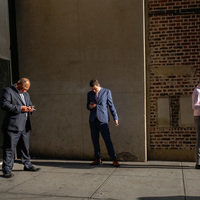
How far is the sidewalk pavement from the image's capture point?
412 cm

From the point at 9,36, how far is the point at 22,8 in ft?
2.59

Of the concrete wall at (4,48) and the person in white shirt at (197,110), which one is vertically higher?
the concrete wall at (4,48)

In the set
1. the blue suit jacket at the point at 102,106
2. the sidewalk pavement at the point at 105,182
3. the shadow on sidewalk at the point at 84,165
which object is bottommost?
the shadow on sidewalk at the point at 84,165

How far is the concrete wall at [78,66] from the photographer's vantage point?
6.31 metres

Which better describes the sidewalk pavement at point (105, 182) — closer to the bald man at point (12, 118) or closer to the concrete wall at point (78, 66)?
the bald man at point (12, 118)

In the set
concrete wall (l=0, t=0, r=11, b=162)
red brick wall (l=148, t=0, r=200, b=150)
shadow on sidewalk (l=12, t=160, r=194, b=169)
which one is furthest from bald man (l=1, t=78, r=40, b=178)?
red brick wall (l=148, t=0, r=200, b=150)

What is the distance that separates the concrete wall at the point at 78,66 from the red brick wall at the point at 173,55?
325 millimetres

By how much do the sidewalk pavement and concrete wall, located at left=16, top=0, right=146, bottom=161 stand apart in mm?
649

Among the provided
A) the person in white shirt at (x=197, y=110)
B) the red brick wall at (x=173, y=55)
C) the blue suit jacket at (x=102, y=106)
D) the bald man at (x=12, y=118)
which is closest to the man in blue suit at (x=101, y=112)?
the blue suit jacket at (x=102, y=106)

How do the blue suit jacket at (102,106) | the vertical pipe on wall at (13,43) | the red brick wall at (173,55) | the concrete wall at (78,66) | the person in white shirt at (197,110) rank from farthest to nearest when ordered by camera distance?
1. the vertical pipe on wall at (13,43)
2. the concrete wall at (78,66)
3. the red brick wall at (173,55)
4. the blue suit jacket at (102,106)
5. the person in white shirt at (197,110)

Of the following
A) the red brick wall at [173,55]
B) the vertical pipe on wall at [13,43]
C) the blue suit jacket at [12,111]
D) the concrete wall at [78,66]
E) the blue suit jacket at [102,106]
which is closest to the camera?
the blue suit jacket at [12,111]

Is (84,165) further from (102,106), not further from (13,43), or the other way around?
(13,43)

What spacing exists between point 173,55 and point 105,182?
132 inches

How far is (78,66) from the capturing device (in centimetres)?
653
